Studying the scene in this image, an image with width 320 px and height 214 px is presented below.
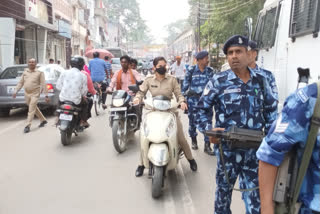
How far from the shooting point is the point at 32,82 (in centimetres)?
788

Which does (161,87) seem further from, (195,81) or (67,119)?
(67,119)

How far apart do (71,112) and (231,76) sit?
4.29 m

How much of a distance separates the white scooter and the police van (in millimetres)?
1750

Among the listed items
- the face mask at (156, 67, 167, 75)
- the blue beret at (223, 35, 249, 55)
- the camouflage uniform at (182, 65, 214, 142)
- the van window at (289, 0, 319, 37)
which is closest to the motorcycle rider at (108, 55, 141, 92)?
the camouflage uniform at (182, 65, 214, 142)

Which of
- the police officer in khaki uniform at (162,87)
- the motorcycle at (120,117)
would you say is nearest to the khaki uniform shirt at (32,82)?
the motorcycle at (120,117)

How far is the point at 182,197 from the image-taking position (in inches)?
160

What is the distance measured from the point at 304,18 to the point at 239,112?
2.74 metres

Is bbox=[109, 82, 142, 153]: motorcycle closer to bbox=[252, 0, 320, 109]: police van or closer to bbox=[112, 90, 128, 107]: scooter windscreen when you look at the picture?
bbox=[112, 90, 128, 107]: scooter windscreen

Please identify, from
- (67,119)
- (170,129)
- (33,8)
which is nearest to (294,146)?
(170,129)

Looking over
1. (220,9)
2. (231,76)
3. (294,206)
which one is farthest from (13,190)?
(220,9)

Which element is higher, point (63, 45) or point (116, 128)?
point (63, 45)

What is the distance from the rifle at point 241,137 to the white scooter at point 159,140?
1545 mm

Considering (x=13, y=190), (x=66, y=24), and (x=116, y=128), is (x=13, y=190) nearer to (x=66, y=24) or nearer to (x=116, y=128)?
(x=116, y=128)

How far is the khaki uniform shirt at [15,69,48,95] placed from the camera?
7.87m
